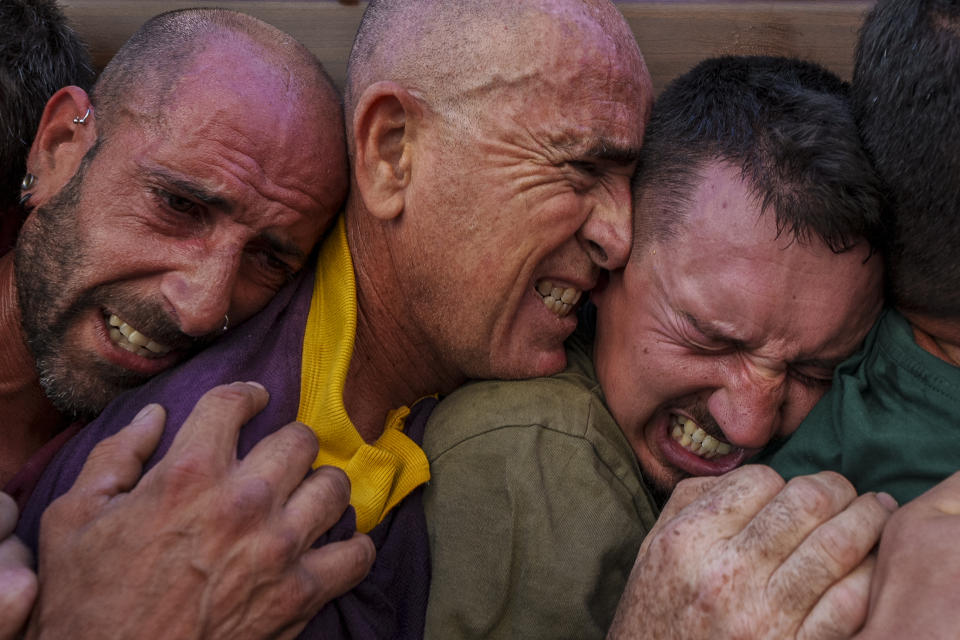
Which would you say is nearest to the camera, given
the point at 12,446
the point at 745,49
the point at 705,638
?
the point at 705,638

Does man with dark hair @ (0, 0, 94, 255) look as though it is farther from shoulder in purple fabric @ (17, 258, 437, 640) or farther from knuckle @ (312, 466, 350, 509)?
knuckle @ (312, 466, 350, 509)

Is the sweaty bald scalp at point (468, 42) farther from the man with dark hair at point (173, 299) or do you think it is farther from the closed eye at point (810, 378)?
the closed eye at point (810, 378)

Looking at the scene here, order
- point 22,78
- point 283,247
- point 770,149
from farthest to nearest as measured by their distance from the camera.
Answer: point 22,78, point 283,247, point 770,149

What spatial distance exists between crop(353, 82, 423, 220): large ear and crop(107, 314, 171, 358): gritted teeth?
652 mm

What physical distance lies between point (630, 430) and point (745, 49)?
149 cm

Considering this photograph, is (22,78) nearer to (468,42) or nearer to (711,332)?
(468,42)

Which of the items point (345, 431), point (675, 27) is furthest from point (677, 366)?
point (675, 27)

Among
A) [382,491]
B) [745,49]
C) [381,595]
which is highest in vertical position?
[745,49]

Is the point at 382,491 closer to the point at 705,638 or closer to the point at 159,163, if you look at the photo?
the point at 705,638

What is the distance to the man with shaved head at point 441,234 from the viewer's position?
77.4 inches

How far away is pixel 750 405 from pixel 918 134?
2.31ft

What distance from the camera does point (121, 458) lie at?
1734mm

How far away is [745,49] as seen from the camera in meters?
2.82

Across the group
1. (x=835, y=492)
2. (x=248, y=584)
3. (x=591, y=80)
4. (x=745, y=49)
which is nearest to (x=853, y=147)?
(x=591, y=80)
